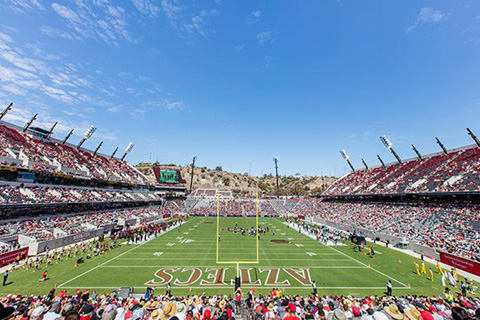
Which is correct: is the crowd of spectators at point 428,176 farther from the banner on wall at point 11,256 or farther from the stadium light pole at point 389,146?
the banner on wall at point 11,256

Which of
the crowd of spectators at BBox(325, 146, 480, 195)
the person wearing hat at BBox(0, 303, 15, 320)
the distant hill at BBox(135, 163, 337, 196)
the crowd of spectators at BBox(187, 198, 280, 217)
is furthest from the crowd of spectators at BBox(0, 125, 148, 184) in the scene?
the distant hill at BBox(135, 163, 337, 196)

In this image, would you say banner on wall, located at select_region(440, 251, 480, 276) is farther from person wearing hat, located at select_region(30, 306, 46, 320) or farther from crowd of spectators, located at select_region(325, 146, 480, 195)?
person wearing hat, located at select_region(30, 306, 46, 320)

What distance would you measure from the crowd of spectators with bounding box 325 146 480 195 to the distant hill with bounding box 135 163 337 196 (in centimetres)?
5815

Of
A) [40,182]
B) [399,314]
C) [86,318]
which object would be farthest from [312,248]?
[40,182]

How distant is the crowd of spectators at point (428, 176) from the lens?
27.0 metres

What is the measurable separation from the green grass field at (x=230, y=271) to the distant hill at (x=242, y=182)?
79.7m

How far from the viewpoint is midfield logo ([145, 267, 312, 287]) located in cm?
1465

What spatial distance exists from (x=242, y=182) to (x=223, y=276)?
115808 mm

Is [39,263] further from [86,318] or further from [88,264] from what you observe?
[86,318]

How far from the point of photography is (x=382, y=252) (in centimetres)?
2248

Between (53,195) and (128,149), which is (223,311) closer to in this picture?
(53,195)

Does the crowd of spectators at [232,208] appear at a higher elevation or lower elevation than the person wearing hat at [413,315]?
higher

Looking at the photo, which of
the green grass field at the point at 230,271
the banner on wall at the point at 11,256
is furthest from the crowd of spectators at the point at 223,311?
the banner on wall at the point at 11,256

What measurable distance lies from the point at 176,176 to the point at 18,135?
40.9 metres
